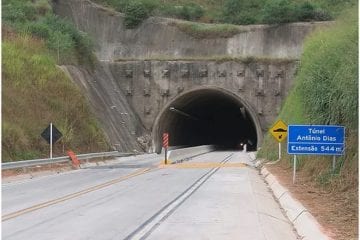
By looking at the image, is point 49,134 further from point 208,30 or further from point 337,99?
point 208,30

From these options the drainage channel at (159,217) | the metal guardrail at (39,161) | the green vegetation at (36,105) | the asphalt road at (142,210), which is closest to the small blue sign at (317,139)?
the asphalt road at (142,210)

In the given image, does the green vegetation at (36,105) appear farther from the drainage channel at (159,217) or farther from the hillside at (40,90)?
the drainage channel at (159,217)

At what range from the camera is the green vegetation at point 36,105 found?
26.5 metres

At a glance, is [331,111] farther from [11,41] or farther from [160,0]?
[160,0]

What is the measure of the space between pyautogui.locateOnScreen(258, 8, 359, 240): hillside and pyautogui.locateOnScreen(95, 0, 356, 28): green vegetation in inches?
1225

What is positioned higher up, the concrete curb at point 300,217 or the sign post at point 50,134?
the sign post at point 50,134

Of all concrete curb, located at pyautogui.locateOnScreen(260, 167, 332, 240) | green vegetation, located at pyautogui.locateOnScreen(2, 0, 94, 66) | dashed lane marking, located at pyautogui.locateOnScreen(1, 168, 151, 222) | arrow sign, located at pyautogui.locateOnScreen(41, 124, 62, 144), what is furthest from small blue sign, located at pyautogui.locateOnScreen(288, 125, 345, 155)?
green vegetation, located at pyautogui.locateOnScreen(2, 0, 94, 66)

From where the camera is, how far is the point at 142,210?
475 inches

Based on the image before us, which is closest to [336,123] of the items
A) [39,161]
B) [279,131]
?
[279,131]

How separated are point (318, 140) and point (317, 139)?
0.20 feet

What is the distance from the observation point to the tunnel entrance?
154ft

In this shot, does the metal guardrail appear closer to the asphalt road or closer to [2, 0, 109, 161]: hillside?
[2, 0, 109, 161]: hillside

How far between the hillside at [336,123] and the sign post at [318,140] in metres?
0.24

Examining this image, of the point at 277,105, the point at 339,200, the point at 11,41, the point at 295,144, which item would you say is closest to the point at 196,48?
the point at 277,105
